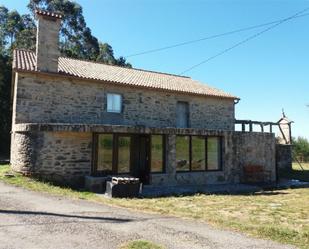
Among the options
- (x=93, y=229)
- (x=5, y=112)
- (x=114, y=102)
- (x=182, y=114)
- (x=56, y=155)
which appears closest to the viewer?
(x=93, y=229)

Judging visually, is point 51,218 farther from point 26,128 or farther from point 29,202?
point 26,128

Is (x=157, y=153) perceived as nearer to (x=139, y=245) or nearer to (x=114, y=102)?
(x=114, y=102)

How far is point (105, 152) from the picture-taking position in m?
14.8

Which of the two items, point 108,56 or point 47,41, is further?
point 108,56

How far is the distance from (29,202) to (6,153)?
829 inches

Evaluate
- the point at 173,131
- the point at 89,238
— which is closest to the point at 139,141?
the point at 173,131

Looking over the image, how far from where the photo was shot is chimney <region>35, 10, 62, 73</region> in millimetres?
16938

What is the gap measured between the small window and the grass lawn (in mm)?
6370

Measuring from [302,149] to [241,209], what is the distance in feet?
86.2

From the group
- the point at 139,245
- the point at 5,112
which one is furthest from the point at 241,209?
the point at 5,112

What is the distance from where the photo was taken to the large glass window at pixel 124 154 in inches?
595

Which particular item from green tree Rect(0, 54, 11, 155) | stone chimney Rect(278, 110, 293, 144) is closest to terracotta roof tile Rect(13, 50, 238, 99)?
stone chimney Rect(278, 110, 293, 144)

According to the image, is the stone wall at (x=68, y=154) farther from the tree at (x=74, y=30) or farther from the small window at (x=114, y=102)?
the tree at (x=74, y=30)

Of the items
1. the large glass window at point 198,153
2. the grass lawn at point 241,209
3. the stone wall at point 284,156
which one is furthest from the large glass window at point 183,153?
the stone wall at point 284,156
